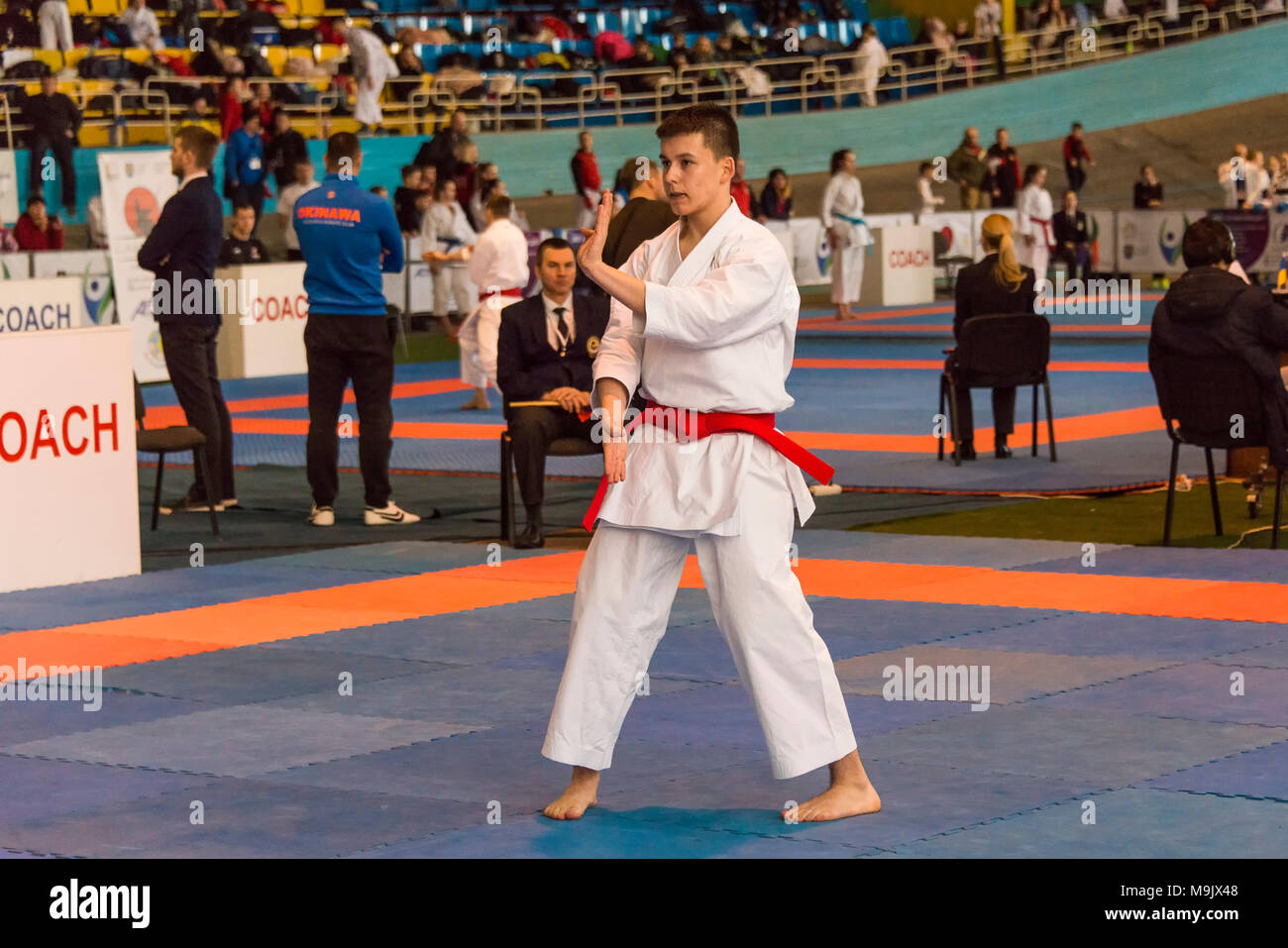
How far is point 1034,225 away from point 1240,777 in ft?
74.8

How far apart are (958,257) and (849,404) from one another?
12693 millimetres

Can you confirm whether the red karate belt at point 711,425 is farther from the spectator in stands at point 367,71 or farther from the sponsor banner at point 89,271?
the spectator in stands at point 367,71

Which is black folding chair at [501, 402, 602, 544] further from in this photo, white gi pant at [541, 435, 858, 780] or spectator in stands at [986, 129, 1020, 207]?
spectator in stands at [986, 129, 1020, 207]

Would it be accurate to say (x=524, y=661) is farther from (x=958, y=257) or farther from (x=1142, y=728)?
(x=958, y=257)

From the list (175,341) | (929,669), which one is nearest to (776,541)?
(929,669)

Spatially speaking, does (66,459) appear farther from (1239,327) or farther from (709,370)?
(1239,327)

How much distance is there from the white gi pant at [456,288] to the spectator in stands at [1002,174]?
35.4 ft

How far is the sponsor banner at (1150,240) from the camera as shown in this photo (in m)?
29.9

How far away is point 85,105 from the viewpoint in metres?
26.2

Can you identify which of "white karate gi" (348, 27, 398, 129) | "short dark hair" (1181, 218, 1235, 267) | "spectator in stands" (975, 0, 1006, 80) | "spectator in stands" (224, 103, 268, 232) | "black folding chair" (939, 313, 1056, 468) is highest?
"spectator in stands" (975, 0, 1006, 80)

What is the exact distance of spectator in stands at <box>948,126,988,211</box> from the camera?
105 feet

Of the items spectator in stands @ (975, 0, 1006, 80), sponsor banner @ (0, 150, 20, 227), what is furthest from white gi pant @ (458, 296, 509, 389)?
spectator in stands @ (975, 0, 1006, 80)

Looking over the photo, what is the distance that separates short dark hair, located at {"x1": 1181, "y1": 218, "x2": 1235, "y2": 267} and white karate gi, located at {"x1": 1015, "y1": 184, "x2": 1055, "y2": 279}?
17782 mm

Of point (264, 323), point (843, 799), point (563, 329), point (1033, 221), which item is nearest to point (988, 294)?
point (563, 329)
